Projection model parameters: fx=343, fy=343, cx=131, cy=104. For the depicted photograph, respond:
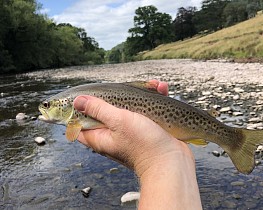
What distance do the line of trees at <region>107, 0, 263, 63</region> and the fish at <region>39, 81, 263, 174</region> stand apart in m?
120

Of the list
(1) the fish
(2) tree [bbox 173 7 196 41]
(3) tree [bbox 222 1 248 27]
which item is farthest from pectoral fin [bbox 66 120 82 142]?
(2) tree [bbox 173 7 196 41]

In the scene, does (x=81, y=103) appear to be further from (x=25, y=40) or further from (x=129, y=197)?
(x=25, y=40)

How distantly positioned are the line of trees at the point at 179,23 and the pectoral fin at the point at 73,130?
121 metres

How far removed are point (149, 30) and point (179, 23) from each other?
50.4 feet

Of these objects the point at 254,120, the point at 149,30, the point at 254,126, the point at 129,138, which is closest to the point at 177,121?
the point at 129,138

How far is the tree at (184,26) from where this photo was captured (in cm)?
13375

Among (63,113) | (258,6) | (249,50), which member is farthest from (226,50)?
(258,6)

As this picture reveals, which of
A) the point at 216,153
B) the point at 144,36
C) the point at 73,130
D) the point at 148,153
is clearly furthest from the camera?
the point at 144,36

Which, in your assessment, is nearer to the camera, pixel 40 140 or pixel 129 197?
pixel 129 197

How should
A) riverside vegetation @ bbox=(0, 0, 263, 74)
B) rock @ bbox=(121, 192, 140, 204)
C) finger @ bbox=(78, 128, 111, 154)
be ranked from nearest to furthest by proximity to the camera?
finger @ bbox=(78, 128, 111, 154) → rock @ bbox=(121, 192, 140, 204) → riverside vegetation @ bbox=(0, 0, 263, 74)

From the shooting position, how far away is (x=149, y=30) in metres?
128

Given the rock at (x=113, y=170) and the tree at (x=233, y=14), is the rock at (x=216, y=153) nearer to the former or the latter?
the rock at (x=113, y=170)

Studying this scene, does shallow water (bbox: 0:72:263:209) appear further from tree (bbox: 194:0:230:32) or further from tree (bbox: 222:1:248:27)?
tree (bbox: 194:0:230:32)

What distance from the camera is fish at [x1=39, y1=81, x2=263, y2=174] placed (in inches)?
119
